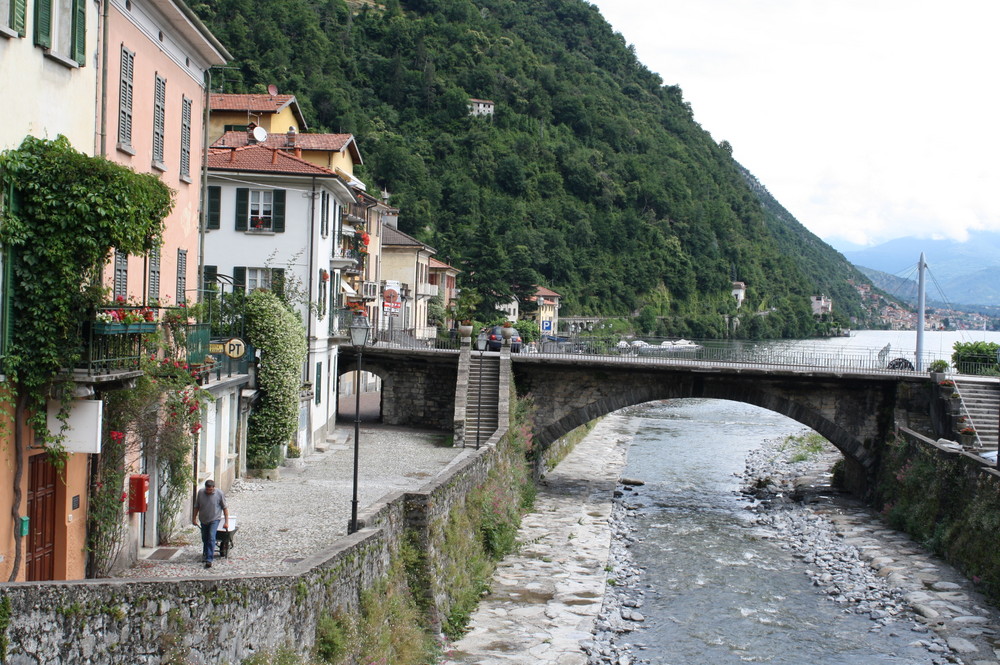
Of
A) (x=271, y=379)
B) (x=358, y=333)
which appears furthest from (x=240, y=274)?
(x=358, y=333)

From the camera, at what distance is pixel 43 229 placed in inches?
432

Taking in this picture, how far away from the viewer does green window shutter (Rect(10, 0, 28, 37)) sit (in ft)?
34.0

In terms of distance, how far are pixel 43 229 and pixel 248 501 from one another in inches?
437

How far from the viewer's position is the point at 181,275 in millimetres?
18578

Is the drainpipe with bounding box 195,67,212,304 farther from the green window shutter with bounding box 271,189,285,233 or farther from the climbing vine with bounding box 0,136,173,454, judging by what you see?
the green window shutter with bounding box 271,189,285,233

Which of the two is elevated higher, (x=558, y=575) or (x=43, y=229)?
(x=43, y=229)

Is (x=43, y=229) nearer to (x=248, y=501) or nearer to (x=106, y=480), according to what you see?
(x=106, y=480)

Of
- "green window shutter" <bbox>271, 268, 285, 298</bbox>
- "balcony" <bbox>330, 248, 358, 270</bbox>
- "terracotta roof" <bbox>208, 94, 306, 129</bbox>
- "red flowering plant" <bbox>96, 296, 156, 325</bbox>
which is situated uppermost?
"terracotta roof" <bbox>208, 94, 306, 129</bbox>

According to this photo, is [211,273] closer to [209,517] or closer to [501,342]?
[501,342]

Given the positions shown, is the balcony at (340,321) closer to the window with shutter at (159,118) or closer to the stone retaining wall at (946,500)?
the window with shutter at (159,118)

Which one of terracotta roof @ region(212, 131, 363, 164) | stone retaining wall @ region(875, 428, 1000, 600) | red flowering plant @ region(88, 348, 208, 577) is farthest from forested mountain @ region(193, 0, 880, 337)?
red flowering plant @ region(88, 348, 208, 577)

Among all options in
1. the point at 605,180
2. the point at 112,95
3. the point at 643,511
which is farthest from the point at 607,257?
the point at 112,95

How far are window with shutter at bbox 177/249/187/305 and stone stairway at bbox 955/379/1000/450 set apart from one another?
22245 mm

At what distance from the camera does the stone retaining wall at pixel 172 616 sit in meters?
8.57
